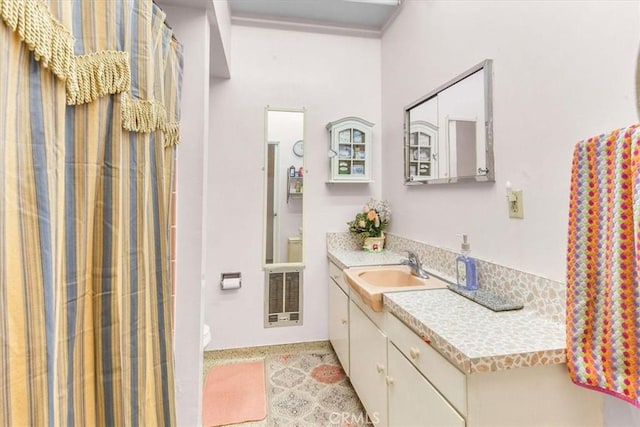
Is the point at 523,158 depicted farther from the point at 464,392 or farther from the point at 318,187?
the point at 318,187

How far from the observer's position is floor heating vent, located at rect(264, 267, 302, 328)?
2.43 m

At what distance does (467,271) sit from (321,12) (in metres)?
2.21

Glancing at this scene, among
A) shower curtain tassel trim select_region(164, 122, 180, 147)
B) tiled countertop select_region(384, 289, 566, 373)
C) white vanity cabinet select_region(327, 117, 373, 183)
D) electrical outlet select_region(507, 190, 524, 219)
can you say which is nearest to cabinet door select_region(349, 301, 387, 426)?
tiled countertop select_region(384, 289, 566, 373)

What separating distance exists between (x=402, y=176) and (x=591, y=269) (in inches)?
57.1

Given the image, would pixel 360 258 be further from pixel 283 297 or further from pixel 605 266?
pixel 605 266

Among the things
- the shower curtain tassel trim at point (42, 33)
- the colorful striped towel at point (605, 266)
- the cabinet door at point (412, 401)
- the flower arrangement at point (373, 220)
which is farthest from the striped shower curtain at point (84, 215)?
the flower arrangement at point (373, 220)

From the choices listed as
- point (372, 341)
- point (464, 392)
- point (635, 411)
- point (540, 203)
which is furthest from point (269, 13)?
point (635, 411)

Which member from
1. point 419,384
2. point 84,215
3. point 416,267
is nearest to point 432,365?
point 419,384

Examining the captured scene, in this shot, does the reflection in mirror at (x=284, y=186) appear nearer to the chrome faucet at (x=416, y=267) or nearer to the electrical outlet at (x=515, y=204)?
the chrome faucet at (x=416, y=267)

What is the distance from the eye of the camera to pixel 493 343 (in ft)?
2.96

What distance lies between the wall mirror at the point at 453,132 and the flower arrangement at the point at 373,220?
37 centimetres

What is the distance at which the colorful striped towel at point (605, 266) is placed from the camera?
764mm

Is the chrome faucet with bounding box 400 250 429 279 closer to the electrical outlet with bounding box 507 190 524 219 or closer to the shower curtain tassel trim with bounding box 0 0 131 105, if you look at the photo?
the electrical outlet with bounding box 507 190 524 219

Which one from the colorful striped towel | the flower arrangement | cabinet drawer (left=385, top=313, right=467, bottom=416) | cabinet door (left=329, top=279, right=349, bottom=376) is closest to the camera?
the colorful striped towel
